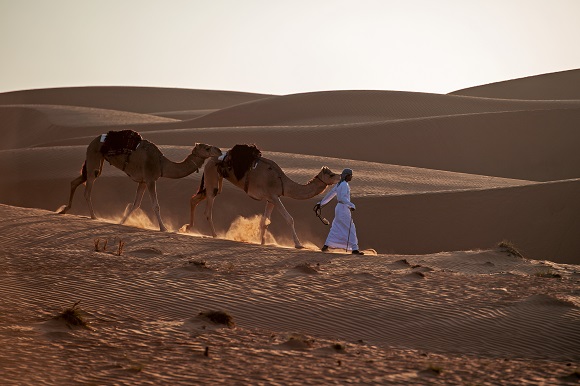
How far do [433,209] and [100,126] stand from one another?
3877 cm

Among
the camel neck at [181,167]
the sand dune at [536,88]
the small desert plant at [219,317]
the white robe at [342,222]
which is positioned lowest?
the small desert plant at [219,317]

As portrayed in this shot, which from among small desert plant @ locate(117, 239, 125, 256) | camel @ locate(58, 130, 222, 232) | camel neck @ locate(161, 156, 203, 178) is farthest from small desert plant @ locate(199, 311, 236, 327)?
camel neck @ locate(161, 156, 203, 178)

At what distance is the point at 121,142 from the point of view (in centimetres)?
1817

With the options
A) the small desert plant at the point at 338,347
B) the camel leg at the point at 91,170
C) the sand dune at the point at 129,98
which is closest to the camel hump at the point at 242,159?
the camel leg at the point at 91,170

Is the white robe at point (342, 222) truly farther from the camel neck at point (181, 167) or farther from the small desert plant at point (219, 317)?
the small desert plant at point (219, 317)

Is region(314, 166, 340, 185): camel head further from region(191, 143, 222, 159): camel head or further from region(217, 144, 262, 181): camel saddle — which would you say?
region(191, 143, 222, 159): camel head

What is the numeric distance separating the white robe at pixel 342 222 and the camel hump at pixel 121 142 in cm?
395

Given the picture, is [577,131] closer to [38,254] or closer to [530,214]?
[530,214]

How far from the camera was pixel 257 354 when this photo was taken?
9.66 metres

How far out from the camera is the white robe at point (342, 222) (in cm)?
1633

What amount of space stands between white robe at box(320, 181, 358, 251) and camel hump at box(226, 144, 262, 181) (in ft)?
5.50

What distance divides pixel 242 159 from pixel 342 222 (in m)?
2.19

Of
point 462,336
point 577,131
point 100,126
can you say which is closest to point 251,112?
point 100,126

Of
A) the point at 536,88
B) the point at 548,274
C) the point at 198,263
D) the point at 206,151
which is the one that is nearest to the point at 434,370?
the point at 198,263
